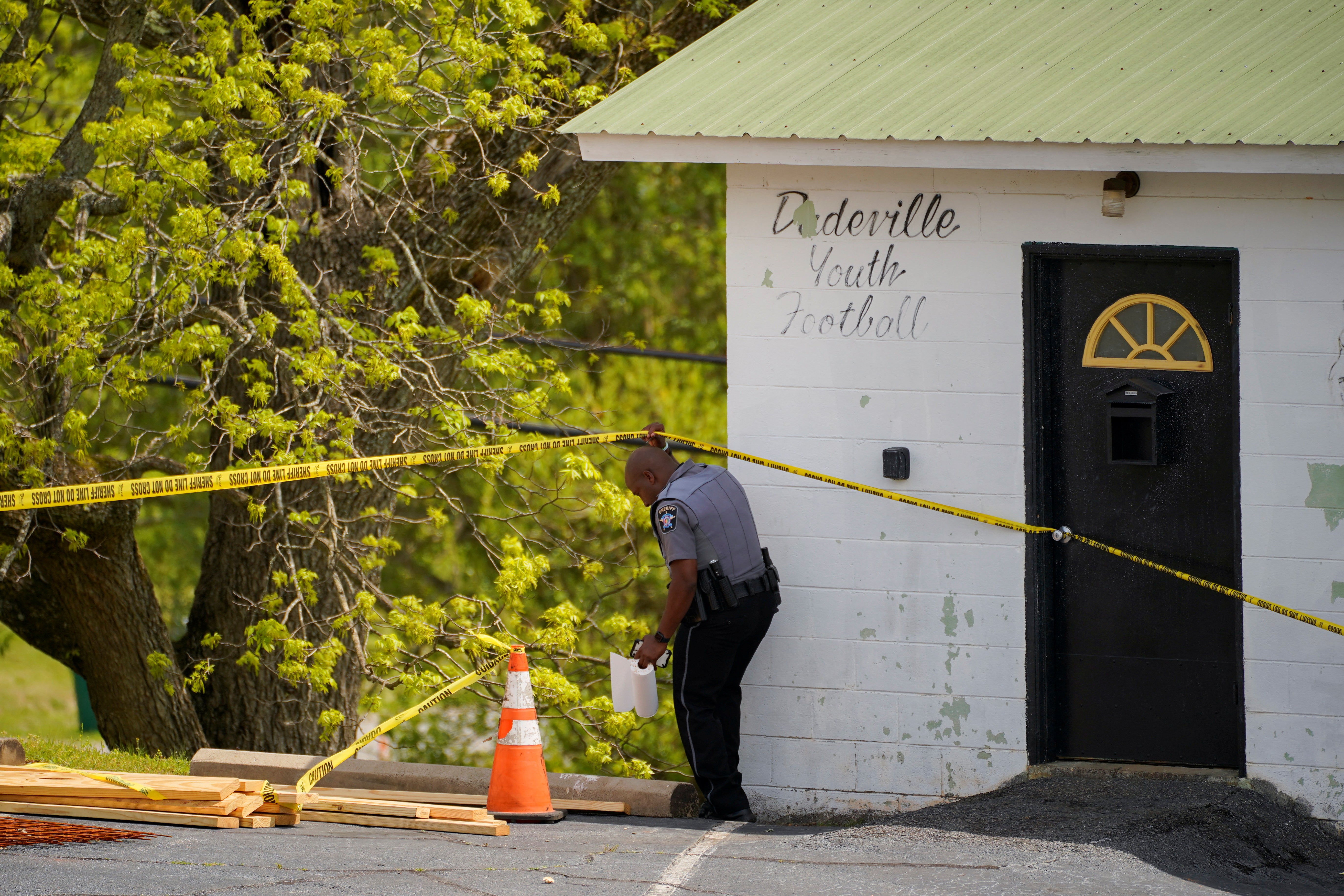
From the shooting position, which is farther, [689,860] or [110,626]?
[110,626]

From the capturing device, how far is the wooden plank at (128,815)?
20.1 ft

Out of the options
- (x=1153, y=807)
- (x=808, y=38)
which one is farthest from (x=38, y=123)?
(x=1153, y=807)

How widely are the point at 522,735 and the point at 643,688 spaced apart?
668mm

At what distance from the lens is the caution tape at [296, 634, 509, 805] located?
660 cm

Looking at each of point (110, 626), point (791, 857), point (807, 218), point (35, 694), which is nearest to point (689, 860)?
point (791, 857)

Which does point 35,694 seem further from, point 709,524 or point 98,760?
point 709,524

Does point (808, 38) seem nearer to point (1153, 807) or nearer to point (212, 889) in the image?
point (1153, 807)

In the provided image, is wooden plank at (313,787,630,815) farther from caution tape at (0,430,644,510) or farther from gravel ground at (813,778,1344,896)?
caution tape at (0,430,644,510)

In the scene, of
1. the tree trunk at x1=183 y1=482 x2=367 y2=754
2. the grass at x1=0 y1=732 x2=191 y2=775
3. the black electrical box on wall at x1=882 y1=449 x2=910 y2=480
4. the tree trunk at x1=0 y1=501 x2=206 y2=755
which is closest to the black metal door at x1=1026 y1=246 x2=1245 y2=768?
the black electrical box on wall at x1=882 y1=449 x2=910 y2=480

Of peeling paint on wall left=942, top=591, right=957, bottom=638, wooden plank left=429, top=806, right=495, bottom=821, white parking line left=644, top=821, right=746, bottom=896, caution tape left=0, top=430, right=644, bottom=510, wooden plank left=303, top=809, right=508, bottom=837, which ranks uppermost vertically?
caution tape left=0, top=430, right=644, bottom=510

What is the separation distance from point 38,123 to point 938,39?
366 inches

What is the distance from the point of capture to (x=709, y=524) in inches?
263

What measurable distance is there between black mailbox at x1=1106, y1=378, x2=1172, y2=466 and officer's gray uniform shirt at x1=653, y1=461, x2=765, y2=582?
1731 millimetres

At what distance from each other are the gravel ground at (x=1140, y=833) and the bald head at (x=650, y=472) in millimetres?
1799
